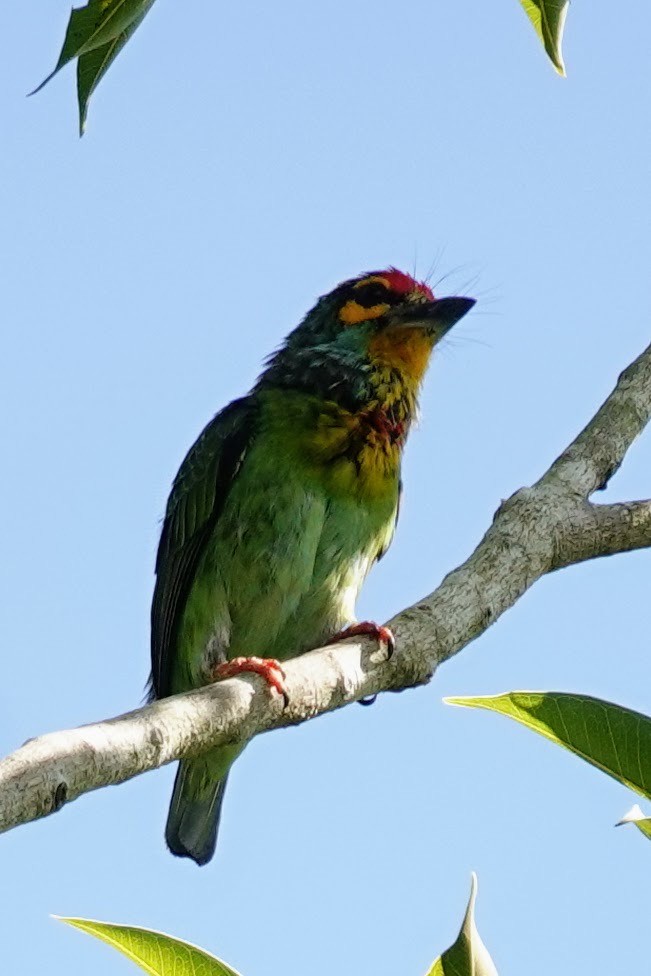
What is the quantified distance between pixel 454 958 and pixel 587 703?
445mm

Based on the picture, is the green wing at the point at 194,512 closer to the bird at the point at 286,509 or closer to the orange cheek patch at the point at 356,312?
the bird at the point at 286,509

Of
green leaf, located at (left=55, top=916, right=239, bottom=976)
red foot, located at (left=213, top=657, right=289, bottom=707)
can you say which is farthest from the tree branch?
green leaf, located at (left=55, top=916, right=239, bottom=976)

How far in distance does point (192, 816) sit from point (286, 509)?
116cm

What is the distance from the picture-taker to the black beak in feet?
13.7

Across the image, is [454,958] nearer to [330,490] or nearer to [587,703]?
[587,703]

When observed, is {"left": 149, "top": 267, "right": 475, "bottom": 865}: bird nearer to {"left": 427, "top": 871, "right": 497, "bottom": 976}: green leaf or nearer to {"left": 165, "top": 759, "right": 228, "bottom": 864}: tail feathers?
{"left": 165, "top": 759, "right": 228, "bottom": 864}: tail feathers

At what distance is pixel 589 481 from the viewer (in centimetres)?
302

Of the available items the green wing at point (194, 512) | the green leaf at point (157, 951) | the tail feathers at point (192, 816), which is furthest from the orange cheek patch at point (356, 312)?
the green leaf at point (157, 951)

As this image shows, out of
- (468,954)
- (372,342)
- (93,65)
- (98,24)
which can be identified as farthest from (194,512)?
(468,954)

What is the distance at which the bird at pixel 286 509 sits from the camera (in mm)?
3891

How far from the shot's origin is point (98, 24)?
208cm

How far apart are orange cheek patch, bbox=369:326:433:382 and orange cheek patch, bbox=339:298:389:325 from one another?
0.11 m

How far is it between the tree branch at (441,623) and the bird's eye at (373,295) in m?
1.32

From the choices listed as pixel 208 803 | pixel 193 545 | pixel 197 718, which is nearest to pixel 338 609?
pixel 193 545
